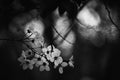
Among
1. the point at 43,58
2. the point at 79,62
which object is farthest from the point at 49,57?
the point at 79,62


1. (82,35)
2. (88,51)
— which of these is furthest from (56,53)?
(88,51)

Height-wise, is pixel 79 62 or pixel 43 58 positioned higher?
pixel 79 62

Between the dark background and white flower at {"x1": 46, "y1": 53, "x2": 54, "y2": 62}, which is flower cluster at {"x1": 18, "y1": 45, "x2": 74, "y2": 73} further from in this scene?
the dark background

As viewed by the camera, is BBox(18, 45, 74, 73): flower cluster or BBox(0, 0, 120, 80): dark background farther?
BBox(0, 0, 120, 80): dark background

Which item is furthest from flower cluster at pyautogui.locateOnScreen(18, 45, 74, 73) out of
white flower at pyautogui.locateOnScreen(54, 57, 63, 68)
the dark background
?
the dark background

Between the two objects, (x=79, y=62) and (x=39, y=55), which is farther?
(x=79, y=62)

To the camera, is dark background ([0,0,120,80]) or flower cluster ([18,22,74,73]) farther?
dark background ([0,0,120,80])

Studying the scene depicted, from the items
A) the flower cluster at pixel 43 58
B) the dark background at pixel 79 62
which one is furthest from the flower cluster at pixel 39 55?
the dark background at pixel 79 62

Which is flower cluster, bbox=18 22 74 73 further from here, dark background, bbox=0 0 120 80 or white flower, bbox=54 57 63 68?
dark background, bbox=0 0 120 80

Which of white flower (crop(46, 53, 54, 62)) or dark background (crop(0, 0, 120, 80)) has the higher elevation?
dark background (crop(0, 0, 120, 80))

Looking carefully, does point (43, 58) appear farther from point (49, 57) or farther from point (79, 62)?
point (79, 62)

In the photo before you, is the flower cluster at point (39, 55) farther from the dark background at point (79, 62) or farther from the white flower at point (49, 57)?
the dark background at point (79, 62)
